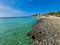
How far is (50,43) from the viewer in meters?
12.2

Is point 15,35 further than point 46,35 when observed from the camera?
Yes

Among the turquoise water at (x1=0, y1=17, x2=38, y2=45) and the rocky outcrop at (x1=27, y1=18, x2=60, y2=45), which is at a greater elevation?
the rocky outcrop at (x1=27, y1=18, x2=60, y2=45)

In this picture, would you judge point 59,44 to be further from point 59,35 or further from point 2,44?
point 2,44

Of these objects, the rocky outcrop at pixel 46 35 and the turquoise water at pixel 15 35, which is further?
the turquoise water at pixel 15 35

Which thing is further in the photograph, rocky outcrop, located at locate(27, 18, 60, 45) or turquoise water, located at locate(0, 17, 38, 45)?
turquoise water, located at locate(0, 17, 38, 45)

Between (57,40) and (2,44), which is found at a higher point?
(57,40)

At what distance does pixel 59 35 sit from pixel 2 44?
308 inches

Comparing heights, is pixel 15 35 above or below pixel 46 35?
below

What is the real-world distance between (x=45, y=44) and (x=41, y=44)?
0.59 m

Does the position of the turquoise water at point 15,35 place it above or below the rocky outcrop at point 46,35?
below

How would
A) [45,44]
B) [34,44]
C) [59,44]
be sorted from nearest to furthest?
[59,44] < [45,44] < [34,44]

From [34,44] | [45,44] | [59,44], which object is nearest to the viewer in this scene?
[59,44]

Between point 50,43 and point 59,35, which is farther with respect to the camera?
point 59,35

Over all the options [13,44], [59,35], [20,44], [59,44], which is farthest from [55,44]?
[13,44]
